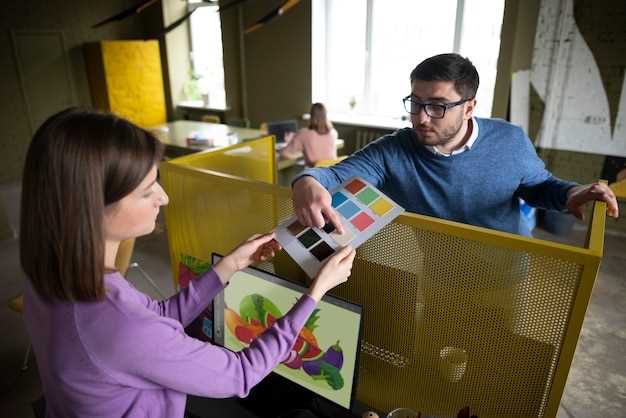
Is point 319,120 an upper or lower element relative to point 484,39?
lower

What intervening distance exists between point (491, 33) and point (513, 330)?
4818 mm

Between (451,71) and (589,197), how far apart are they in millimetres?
553

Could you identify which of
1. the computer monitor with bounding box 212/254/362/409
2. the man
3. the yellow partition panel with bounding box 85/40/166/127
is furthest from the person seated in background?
the yellow partition panel with bounding box 85/40/166/127

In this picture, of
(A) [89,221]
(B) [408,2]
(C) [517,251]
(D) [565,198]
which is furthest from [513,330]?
(B) [408,2]

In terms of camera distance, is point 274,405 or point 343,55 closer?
point 274,405

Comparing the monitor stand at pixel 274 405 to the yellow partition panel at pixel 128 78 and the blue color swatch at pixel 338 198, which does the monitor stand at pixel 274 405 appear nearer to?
the blue color swatch at pixel 338 198

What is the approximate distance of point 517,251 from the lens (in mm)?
929

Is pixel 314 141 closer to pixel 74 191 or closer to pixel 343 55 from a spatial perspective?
pixel 343 55

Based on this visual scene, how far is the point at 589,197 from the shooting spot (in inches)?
47.9

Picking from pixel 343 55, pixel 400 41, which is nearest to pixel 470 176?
pixel 400 41

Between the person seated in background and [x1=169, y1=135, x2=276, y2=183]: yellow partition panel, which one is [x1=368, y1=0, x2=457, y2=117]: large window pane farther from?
[x1=169, y1=135, x2=276, y2=183]: yellow partition panel

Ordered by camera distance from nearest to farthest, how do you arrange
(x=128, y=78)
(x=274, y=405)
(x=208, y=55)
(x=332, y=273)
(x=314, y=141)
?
(x=332, y=273) → (x=274, y=405) → (x=314, y=141) → (x=128, y=78) → (x=208, y=55)

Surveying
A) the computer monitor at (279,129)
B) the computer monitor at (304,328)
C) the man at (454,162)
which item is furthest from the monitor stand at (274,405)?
the computer monitor at (279,129)

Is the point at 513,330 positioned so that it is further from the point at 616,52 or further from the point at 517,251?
the point at 616,52
